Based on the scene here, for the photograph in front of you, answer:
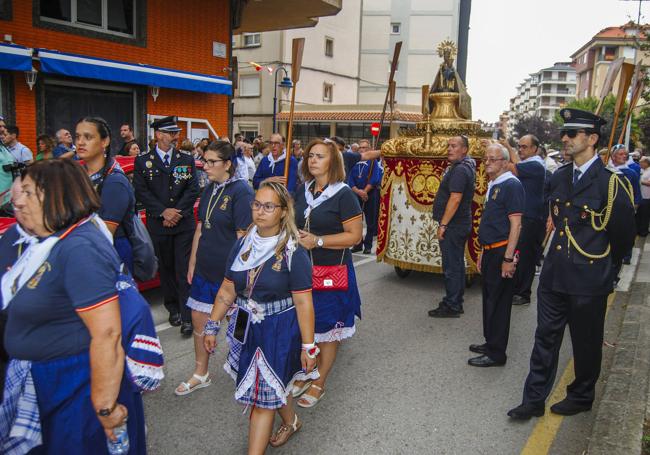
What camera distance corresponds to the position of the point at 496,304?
471cm

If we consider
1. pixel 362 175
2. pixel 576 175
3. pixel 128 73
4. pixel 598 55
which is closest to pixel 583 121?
pixel 576 175

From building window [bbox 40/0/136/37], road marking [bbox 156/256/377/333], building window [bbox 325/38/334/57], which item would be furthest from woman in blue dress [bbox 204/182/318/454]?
building window [bbox 325/38/334/57]

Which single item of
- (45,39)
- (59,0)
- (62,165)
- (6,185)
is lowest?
(6,185)

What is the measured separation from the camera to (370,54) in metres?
47.2

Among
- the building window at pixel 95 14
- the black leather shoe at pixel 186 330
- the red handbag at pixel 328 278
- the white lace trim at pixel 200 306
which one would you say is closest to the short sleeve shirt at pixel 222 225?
the white lace trim at pixel 200 306

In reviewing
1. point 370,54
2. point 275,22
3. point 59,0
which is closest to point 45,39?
point 59,0

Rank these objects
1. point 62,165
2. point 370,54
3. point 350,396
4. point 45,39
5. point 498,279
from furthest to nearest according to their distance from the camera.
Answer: point 370,54, point 45,39, point 498,279, point 350,396, point 62,165

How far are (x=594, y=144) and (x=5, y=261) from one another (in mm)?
3507

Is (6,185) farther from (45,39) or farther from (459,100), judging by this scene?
(459,100)

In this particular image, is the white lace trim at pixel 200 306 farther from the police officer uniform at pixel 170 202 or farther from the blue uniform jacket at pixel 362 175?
the blue uniform jacket at pixel 362 175

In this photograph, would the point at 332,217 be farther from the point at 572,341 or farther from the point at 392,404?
the point at 572,341

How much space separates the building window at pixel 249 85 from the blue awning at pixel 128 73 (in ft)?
71.3

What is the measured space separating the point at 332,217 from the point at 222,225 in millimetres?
819

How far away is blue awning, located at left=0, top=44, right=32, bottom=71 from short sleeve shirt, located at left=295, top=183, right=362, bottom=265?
8.18m
